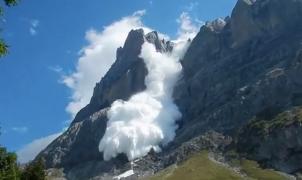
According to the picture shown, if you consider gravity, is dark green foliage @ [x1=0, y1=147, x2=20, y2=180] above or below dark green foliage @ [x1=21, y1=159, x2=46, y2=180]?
below

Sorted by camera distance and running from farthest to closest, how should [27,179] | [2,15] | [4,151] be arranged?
[27,179] < [4,151] < [2,15]

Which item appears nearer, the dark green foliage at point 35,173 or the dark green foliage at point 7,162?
the dark green foliage at point 7,162

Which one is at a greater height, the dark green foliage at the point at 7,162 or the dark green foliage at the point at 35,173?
the dark green foliage at the point at 35,173

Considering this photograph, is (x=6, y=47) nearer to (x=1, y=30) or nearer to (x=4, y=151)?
(x=1, y=30)

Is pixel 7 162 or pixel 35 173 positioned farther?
pixel 35 173

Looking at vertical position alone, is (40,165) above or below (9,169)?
above

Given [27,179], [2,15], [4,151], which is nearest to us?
[2,15]

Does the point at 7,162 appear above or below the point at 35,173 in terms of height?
below

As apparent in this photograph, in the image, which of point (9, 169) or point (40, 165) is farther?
point (40, 165)

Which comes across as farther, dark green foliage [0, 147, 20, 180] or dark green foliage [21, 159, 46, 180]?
dark green foliage [21, 159, 46, 180]

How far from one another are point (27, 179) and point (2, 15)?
42.0 meters

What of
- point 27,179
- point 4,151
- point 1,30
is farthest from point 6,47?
point 27,179

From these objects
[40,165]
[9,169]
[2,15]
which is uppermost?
[40,165]

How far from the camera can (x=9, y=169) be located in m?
30.8
